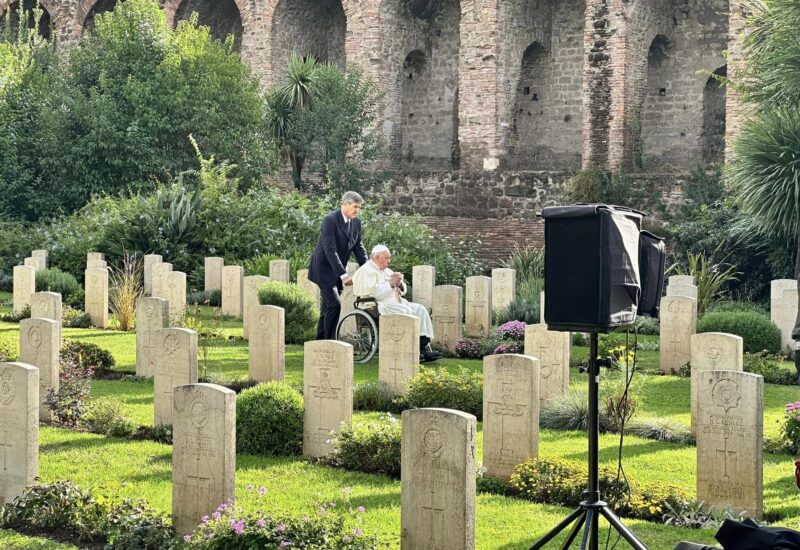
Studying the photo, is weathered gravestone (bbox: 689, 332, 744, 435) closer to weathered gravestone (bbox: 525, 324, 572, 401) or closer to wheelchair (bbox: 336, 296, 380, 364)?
weathered gravestone (bbox: 525, 324, 572, 401)

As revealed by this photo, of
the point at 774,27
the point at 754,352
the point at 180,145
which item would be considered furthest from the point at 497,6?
the point at 754,352

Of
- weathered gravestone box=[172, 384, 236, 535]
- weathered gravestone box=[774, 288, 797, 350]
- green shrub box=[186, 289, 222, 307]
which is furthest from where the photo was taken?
green shrub box=[186, 289, 222, 307]

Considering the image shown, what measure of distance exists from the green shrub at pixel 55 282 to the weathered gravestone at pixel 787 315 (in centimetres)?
1047

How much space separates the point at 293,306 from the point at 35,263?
555 cm

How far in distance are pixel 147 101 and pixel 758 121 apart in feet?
42.8

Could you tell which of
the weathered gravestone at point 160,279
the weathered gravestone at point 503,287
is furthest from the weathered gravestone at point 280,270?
the weathered gravestone at point 503,287

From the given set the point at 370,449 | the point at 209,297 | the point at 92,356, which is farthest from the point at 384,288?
the point at 209,297

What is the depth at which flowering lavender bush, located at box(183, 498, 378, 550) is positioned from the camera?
22.3 feet

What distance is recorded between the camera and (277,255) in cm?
2172

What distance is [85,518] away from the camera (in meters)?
7.96

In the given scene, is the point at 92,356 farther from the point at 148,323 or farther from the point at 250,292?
the point at 250,292

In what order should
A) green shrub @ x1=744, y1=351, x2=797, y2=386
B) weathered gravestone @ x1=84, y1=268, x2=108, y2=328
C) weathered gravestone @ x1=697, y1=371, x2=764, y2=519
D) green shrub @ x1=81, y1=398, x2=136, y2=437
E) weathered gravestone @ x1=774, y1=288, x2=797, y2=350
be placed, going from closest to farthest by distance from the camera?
weathered gravestone @ x1=697, y1=371, x2=764, y2=519 < green shrub @ x1=81, y1=398, x2=136, y2=437 < green shrub @ x1=744, y1=351, x2=797, y2=386 < weathered gravestone @ x1=774, y1=288, x2=797, y2=350 < weathered gravestone @ x1=84, y1=268, x2=108, y2=328

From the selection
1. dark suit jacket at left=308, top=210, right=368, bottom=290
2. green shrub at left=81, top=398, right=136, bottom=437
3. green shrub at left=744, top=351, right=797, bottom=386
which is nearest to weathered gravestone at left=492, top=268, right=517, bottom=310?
dark suit jacket at left=308, top=210, right=368, bottom=290

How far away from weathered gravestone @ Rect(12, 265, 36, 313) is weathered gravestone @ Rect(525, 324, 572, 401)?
9.06 meters
